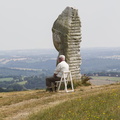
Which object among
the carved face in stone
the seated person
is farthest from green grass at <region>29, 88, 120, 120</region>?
the carved face in stone

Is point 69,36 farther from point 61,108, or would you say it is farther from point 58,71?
point 61,108

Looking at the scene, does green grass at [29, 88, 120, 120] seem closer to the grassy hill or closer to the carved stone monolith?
the grassy hill

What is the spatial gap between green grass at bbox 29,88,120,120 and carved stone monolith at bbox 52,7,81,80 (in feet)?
26.4

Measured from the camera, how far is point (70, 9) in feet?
74.5

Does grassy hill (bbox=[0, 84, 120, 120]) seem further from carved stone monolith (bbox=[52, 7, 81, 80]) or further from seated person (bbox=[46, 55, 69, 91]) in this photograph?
carved stone monolith (bbox=[52, 7, 81, 80])

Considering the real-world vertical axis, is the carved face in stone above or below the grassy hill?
above

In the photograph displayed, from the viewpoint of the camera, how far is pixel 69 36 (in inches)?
876

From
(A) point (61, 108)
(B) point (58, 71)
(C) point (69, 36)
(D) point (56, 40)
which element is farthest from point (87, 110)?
(D) point (56, 40)

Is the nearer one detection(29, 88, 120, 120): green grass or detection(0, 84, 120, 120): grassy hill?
detection(29, 88, 120, 120): green grass

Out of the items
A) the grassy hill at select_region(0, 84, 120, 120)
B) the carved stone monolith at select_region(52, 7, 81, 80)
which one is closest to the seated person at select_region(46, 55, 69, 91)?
the grassy hill at select_region(0, 84, 120, 120)

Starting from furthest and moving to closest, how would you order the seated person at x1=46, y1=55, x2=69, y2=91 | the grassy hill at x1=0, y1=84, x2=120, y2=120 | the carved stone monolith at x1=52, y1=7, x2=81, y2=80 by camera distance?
the carved stone monolith at x1=52, y1=7, x2=81, y2=80, the seated person at x1=46, y1=55, x2=69, y2=91, the grassy hill at x1=0, y1=84, x2=120, y2=120

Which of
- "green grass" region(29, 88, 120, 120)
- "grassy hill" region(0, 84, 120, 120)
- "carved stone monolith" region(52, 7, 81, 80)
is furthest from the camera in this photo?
"carved stone monolith" region(52, 7, 81, 80)

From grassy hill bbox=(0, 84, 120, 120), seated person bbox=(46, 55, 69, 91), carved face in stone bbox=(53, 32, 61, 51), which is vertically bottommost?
grassy hill bbox=(0, 84, 120, 120)

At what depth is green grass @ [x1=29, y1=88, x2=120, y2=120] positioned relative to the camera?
1152 centimetres
